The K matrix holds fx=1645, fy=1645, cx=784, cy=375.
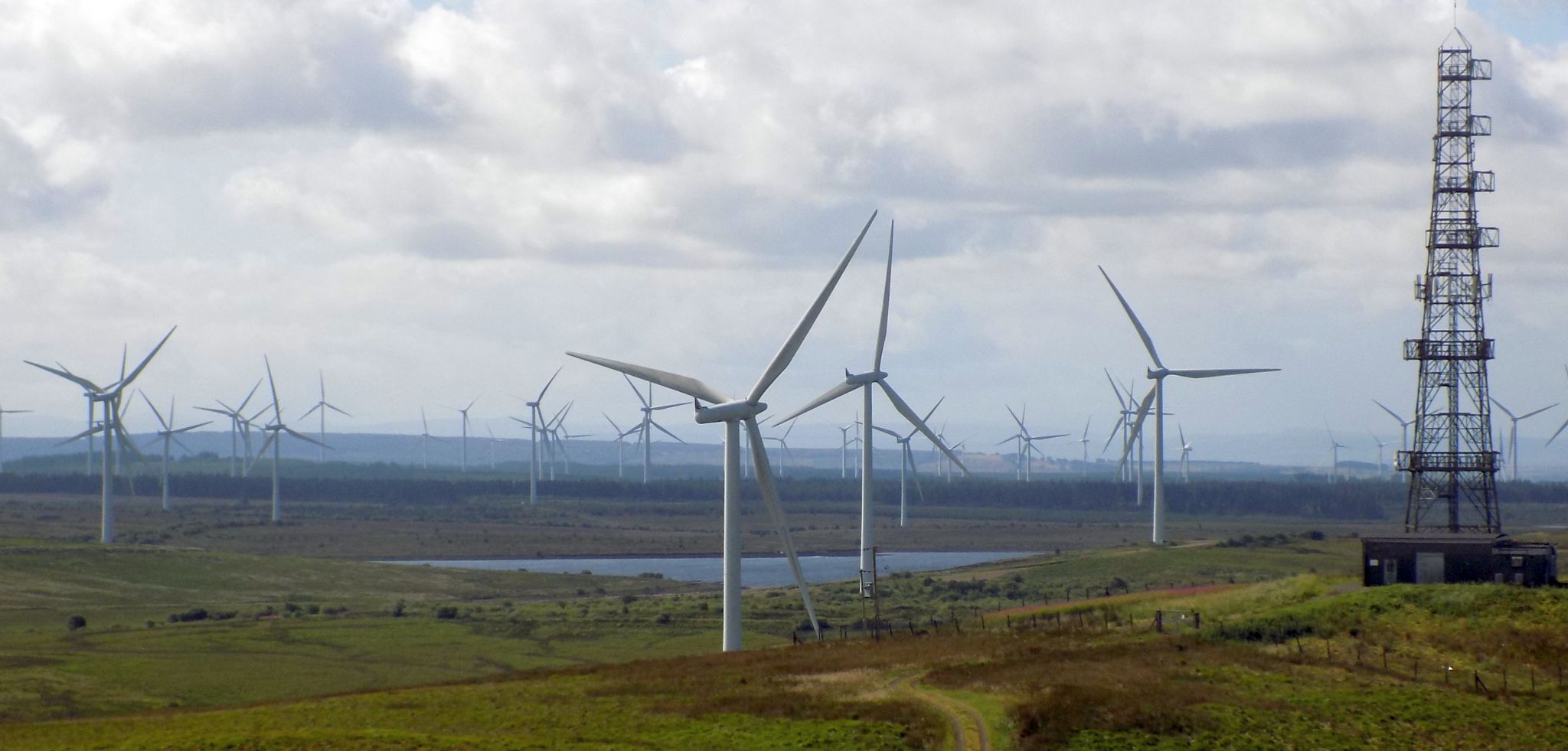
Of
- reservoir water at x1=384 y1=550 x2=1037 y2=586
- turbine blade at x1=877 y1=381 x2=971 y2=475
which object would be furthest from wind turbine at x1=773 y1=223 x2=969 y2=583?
reservoir water at x1=384 y1=550 x2=1037 y2=586

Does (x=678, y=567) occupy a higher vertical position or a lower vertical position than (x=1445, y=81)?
lower

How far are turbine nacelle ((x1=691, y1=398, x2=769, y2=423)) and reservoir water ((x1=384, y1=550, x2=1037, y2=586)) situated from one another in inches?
3245

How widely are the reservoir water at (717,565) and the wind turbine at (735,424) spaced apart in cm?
7982

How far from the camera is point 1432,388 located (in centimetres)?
7244

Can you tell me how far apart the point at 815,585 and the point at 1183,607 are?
2330 inches

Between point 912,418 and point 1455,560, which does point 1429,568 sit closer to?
point 1455,560

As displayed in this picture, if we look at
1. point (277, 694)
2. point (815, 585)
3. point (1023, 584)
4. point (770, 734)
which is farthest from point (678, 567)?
point (770, 734)

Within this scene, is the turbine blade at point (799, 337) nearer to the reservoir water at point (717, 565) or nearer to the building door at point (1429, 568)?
the building door at point (1429, 568)

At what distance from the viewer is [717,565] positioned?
620ft

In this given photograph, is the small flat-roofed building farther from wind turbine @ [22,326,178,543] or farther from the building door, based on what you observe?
wind turbine @ [22,326,178,543]

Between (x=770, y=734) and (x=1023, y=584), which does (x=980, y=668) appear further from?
(x=1023, y=584)

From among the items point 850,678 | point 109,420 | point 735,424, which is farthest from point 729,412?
point 109,420

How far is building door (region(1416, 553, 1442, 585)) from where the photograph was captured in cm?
6644

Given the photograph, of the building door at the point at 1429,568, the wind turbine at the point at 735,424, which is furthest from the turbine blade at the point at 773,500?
the building door at the point at 1429,568
